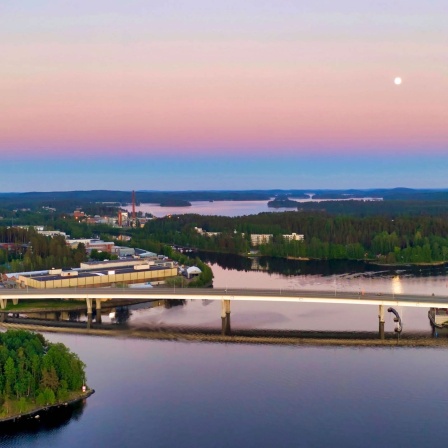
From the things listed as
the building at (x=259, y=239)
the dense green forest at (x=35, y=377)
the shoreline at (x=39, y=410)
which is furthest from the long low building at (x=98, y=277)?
the building at (x=259, y=239)

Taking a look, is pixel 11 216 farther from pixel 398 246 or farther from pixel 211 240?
pixel 398 246

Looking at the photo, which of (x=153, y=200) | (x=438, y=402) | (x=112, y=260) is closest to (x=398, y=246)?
(x=112, y=260)

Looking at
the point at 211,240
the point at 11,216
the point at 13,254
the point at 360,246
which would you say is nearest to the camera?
the point at 13,254

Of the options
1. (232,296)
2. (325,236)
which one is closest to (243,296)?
(232,296)

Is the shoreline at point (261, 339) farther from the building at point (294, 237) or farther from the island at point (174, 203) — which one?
the island at point (174, 203)

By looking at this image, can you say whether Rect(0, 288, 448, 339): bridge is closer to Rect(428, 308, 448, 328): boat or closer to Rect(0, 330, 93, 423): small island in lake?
Rect(428, 308, 448, 328): boat

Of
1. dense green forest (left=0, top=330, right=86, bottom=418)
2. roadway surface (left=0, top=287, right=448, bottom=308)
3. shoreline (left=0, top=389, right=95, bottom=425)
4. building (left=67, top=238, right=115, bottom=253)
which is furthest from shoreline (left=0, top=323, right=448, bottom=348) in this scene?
building (left=67, top=238, right=115, bottom=253)
